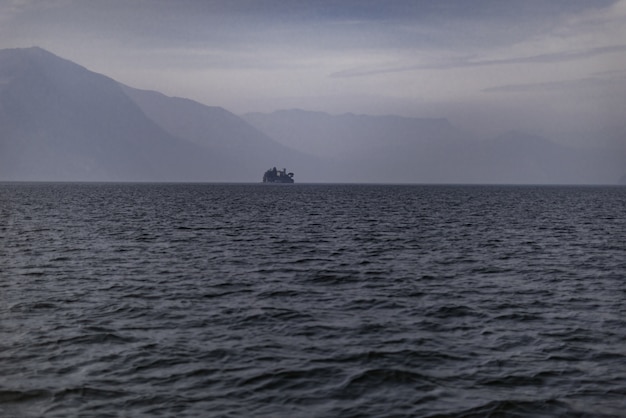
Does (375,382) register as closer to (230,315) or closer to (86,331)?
(230,315)

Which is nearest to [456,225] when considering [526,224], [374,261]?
[526,224]

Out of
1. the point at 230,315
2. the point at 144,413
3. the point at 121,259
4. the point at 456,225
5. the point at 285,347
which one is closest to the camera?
the point at 144,413

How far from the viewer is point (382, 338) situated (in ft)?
61.8

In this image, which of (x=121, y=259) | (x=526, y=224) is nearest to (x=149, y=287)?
(x=121, y=259)

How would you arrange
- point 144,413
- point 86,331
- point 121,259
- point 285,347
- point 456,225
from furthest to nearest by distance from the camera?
point 456,225 < point 121,259 < point 86,331 < point 285,347 < point 144,413

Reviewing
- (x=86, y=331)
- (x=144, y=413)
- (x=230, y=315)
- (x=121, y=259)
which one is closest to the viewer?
(x=144, y=413)

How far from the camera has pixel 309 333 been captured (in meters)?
19.3

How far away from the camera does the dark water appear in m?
13.7

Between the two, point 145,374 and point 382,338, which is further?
point 382,338

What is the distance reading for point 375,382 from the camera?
14.8 m

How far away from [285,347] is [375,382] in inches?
151

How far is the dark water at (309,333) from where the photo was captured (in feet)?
44.8

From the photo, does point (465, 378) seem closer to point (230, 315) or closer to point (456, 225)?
point (230, 315)

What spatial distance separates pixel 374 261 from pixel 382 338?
18.7 meters
